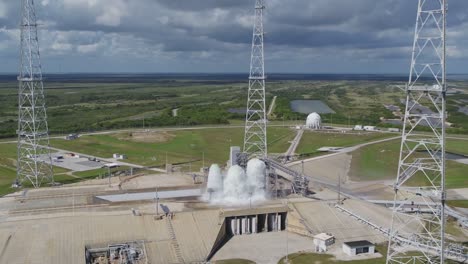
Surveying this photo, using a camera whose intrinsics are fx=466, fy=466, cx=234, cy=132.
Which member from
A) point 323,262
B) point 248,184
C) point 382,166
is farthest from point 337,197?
point 382,166

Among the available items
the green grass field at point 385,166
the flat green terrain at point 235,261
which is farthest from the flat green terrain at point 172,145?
the flat green terrain at point 235,261

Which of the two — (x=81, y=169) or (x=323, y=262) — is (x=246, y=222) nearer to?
(x=323, y=262)

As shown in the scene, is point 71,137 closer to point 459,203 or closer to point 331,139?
point 331,139

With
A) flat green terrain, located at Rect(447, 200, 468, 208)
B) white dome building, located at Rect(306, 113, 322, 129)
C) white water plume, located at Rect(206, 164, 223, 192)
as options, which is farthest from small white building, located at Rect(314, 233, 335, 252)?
white dome building, located at Rect(306, 113, 322, 129)

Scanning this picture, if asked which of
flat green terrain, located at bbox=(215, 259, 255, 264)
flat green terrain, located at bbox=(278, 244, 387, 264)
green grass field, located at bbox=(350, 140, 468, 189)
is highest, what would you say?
green grass field, located at bbox=(350, 140, 468, 189)

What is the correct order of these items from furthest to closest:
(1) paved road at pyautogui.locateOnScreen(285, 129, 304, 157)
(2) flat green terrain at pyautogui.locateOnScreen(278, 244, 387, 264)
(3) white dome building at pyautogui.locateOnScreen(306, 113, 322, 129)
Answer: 1. (3) white dome building at pyautogui.locateOnScreen(306, 113, 322, 129)
2. (1) paved road at pyautogui.locateOnScreen(285, 129, 304, 157)
3. (2) flat green terrain at pyautogui.locateOnScreen(278, 244, 387, 264)

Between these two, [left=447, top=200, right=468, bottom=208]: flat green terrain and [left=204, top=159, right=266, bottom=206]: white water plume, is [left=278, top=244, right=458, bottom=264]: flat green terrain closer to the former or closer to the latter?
[left=204, top=159, right=266, bottom=206]: white water plume

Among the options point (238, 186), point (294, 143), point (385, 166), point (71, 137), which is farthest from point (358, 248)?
point (71, 137)
